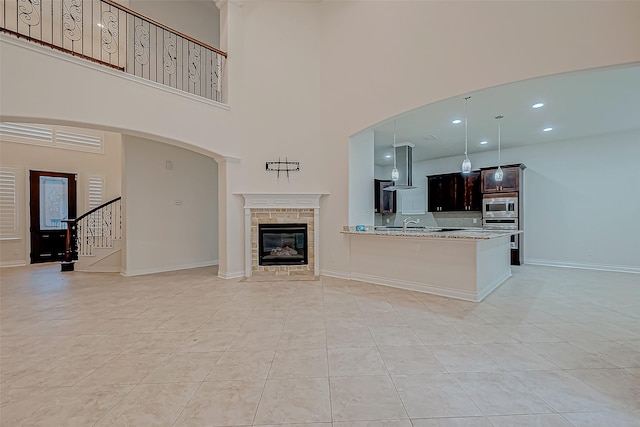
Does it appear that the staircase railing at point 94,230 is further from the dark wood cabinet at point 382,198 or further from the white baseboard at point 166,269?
the dark wood cabinet at point 382,198

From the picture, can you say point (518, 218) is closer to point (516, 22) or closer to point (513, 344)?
point (516, 22)

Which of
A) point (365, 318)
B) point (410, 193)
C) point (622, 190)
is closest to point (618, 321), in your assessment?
point (365, 318)

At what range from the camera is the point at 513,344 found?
103 inches

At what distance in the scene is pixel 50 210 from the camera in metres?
7.50


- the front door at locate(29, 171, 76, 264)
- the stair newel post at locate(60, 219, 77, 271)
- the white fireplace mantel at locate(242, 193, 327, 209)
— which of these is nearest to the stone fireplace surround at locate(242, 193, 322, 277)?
the white fireplace mantel at locate(242, 193, 327, 209)

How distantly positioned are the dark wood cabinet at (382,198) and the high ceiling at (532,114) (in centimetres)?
139

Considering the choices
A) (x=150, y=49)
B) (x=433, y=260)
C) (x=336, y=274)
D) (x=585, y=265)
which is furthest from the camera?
(x=585, y=265)

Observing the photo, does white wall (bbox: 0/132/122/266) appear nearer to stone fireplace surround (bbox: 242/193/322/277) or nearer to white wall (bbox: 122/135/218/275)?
white wall (bbox: 122/135/218/275)

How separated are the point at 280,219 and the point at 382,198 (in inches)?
164

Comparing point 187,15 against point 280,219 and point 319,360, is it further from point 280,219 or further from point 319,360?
point 319,360

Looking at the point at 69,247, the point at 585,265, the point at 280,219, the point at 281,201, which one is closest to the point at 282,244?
the point at 280,219

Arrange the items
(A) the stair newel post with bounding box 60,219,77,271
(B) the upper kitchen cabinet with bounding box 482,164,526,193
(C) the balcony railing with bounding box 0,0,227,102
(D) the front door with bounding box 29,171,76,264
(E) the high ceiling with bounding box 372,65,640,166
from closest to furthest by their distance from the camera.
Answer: (E) the high ceiling with bounding box 372,65,640,166 → (C) the balcony railing with bounding box 0,0,227,102 → (A) the stair newel post with bounding box 60,219,77,271 → (B) the upper kitchen cabinet with bounding box 482,164,526,193 → (D) the front door with bounding box 29,171,76,264

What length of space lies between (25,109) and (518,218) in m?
9.48

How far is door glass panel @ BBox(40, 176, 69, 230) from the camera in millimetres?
7367
